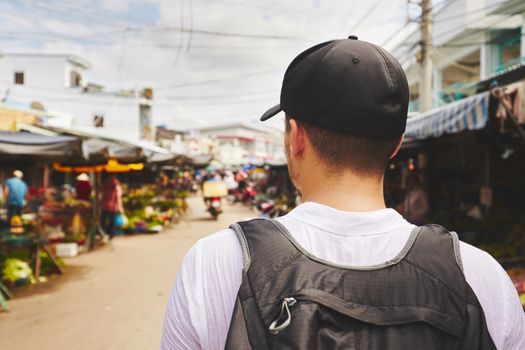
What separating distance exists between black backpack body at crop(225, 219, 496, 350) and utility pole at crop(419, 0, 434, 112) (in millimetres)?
11181

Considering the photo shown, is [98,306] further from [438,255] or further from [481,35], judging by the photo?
[481,35]

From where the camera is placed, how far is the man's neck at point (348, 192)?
106 cm

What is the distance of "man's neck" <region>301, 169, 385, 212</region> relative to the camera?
1.06 m

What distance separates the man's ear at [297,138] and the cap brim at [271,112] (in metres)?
0.10

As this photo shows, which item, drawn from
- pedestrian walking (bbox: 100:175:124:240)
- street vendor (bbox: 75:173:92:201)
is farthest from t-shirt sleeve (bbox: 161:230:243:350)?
street vendor (bbox: 75:173:92:201)

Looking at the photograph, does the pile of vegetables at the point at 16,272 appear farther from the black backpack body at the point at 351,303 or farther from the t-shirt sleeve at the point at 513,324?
the t-shirt sleeve at the point at 513,324

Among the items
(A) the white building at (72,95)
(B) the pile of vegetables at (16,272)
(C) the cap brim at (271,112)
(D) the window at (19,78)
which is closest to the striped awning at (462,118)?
(C) the cap brim at (271,112)

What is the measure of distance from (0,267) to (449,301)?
25.6 feet

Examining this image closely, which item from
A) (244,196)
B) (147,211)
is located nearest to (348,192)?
(147,211)

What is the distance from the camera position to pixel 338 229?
1000 millimetres

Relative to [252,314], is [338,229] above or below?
above

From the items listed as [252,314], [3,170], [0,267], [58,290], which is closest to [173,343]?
[252,314]

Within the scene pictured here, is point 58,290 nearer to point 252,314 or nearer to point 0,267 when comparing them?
point 0,267

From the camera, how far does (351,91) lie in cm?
101
